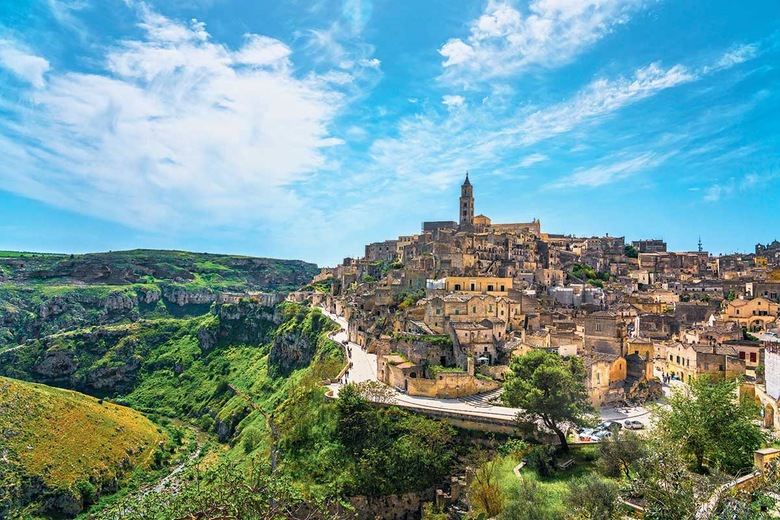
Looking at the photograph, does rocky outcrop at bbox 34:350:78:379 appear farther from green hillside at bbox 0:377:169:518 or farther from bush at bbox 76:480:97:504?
bush at bbox 76:480:97:504

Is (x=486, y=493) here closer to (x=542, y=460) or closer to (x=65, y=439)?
(x=542, y=460)

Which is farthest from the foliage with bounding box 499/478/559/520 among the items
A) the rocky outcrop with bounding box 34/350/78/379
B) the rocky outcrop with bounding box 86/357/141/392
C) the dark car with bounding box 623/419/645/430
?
the rocky outcrop with bounding box 34/350/78/379

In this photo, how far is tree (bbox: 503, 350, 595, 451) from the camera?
107ft

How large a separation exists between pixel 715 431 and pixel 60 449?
6223cm

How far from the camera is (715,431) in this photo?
24.7 meters

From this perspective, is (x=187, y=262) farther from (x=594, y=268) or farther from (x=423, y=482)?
(x=423, y=482)

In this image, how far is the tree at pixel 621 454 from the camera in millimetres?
26047

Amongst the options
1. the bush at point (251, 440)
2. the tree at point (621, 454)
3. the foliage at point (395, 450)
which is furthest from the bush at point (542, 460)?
the bush at point (251, 440)

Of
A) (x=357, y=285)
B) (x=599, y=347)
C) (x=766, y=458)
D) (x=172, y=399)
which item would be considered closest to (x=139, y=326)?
(x=172, y=399)

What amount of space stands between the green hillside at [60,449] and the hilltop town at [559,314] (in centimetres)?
3148

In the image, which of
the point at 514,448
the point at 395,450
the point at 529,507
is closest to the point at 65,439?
the point at 395,450

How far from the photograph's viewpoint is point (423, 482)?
35094mm

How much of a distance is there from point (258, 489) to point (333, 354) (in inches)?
1365

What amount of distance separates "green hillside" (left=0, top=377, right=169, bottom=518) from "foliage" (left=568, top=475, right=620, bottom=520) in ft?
168
